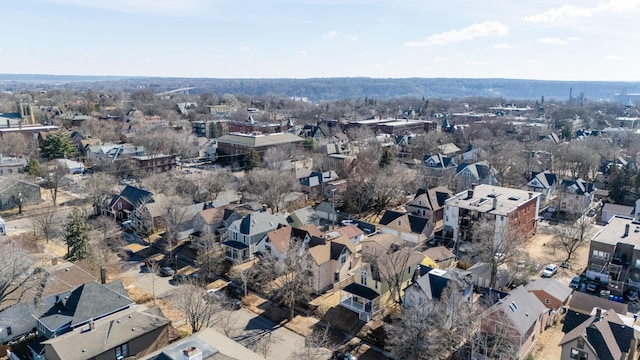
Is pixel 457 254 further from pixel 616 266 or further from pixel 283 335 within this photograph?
pixel 283 335

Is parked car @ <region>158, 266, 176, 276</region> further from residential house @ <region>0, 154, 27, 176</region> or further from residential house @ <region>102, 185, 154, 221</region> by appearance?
residential house @ <region>0, 154, 27, 176</region>

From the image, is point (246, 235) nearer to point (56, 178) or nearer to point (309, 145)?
point (56, 178)

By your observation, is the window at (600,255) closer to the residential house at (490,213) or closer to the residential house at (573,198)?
the residential house at (490,213)

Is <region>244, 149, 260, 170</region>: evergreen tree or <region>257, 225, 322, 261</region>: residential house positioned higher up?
<region>244, 149, 260, 170</region>: evergreen tree

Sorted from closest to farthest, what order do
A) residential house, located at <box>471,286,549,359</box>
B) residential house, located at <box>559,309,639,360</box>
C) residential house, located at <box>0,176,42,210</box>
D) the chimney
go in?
the chimney → residential house, located at <box>559,309,639,360</box> → residential house, located at <box>471,286,549,359</box> → residential house, located at <box>0,176,42,210</box>

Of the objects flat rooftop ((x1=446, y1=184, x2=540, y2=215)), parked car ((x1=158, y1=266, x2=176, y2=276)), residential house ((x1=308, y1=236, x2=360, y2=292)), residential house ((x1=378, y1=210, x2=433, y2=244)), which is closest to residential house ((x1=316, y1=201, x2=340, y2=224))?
residential house ((x1=378, y1=210, x2=433, y2=244))

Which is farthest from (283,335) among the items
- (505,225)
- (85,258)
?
(505,225)

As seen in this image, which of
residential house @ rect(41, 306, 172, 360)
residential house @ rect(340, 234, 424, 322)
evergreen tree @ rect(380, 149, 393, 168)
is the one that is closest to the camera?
residential house @ rect(41, 306, 172, 360)

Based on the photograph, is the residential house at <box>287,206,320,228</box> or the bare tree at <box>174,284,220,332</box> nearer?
the bare tree at <box>174,284,220,332</box>

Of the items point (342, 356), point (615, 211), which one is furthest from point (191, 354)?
point (615, 211)

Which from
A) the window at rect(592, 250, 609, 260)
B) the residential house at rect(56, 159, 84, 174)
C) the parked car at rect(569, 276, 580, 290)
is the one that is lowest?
the parked car at rect(569, 276, 580, 290)
